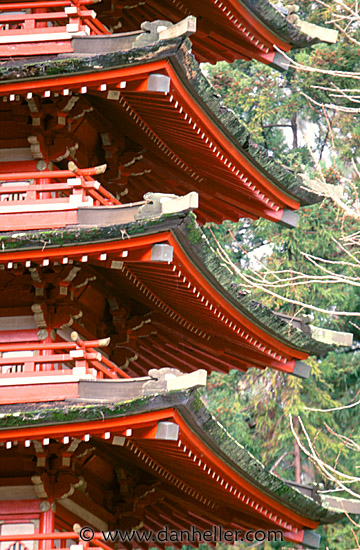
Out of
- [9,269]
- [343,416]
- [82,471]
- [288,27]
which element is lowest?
[343,416]

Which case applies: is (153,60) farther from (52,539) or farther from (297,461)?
(297,461)

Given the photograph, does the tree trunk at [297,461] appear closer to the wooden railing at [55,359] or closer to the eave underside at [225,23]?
the eave underside at [225,23]

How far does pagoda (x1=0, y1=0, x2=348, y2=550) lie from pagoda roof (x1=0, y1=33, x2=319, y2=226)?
0.09 feet

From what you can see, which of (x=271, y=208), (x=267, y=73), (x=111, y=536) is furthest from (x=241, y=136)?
(x=267, y=73)

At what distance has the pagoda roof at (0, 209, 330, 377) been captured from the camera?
11.1m

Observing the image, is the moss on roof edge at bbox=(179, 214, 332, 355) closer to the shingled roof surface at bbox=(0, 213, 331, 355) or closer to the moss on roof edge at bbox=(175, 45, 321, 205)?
the shingled roof surface at bbox=(0, 213, 331, 355)

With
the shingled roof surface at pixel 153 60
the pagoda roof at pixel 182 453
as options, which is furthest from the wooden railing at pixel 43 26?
the pagoda roof at pixel 182 453

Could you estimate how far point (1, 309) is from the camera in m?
12.1

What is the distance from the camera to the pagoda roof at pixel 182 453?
1052 centimetres

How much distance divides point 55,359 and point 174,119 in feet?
10.5

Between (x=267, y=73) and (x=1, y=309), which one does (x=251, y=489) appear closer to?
(x=1, y=309)

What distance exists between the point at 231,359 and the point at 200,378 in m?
4.48

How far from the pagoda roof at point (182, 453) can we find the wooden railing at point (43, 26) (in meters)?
4.00

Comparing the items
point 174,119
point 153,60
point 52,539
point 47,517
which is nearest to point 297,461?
point 47,517
